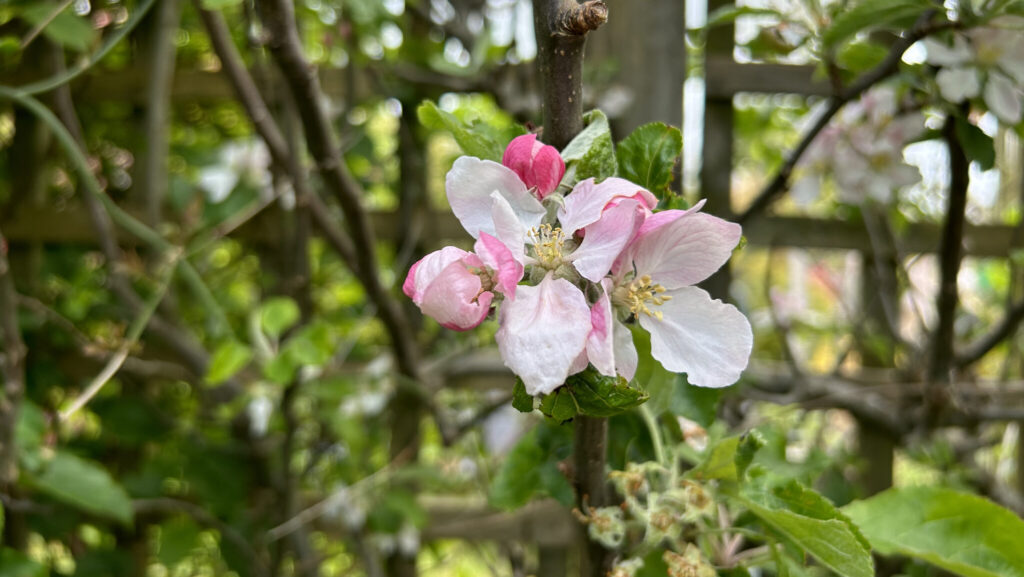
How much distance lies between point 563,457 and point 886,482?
113 cm

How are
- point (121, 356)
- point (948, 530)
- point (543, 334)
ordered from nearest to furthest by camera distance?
1. point (543, 334)
2. point (948, 530)
3. point (121, 356)

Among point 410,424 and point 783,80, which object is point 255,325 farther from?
point 783,80

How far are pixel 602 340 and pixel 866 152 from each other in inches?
27.3

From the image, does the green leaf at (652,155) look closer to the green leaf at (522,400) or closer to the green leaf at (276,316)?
the green leaf at (522,400)

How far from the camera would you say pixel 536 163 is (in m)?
0.37

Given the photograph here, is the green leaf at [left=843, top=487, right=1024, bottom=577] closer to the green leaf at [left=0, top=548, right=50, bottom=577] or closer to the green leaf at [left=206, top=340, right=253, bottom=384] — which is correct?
the green leaf at [left=206, top=340, right=253, bottom=384]

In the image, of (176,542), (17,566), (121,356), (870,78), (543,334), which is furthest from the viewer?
(176,542)

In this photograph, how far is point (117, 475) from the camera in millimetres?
1680

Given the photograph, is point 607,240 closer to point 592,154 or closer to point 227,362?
point 592,154

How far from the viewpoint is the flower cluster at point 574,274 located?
Answer: 334 millimetres

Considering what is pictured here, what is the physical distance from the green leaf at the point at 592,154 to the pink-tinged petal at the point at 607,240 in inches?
1.3

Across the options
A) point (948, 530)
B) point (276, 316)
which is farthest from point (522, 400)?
point (276, 316)

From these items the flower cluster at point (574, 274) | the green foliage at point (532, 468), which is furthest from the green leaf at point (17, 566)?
the flower cluster at point (574, 274)

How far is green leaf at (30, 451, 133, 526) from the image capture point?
955 mm
